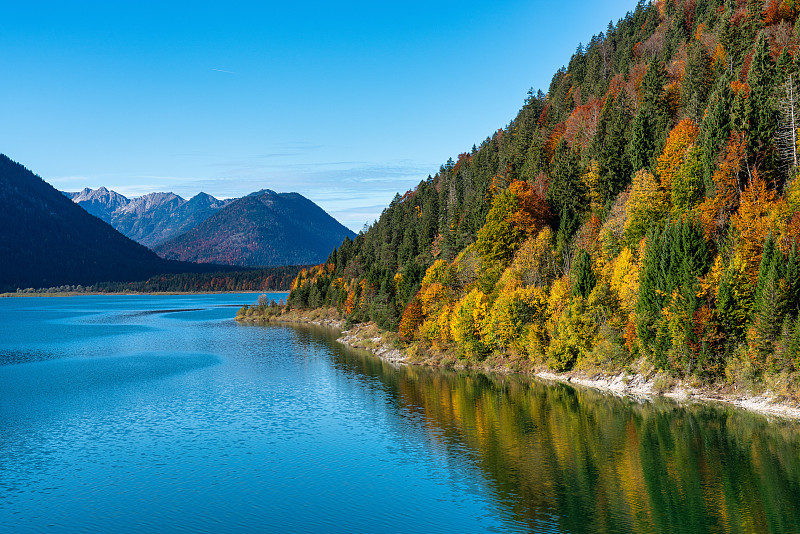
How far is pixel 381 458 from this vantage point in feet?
161

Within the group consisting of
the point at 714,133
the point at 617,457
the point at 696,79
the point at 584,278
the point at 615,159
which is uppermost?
the point at 696,79

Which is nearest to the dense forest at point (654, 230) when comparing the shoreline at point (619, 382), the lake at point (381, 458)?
the shoreline at point (619, 382)

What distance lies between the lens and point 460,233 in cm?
12556

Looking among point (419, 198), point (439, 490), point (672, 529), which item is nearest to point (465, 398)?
point (439, 490)

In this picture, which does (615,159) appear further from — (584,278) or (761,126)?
(584,278)

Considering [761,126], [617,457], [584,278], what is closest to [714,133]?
[761,126]

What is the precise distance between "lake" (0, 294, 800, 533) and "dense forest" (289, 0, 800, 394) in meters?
7.96

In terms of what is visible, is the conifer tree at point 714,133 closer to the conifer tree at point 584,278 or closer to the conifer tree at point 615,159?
the conifer tree at point 584,278

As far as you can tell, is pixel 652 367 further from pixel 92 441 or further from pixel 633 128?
pixel 92 441

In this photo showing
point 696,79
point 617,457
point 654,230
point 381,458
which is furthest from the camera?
A: point 696,79

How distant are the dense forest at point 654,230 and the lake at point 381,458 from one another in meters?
7.96

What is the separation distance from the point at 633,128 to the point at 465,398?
55.3 metres

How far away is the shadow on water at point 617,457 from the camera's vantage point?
118 feet

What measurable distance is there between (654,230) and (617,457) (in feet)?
124
